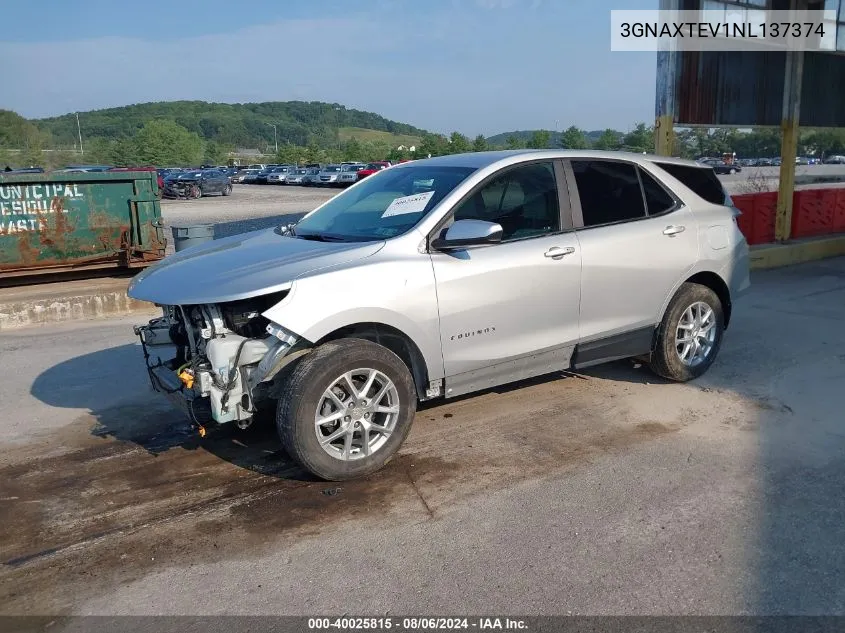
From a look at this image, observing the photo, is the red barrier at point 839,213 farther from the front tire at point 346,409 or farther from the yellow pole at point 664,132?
the front tire at point 346,409

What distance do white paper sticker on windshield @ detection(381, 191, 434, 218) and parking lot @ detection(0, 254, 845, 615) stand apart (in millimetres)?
1521

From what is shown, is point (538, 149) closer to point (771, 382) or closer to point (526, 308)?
point (526, 308)

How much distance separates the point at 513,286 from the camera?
4668 mm

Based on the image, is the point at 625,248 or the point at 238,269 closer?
the point at 238,269

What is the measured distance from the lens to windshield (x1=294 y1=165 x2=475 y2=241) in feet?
15.3

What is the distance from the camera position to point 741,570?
330 cm

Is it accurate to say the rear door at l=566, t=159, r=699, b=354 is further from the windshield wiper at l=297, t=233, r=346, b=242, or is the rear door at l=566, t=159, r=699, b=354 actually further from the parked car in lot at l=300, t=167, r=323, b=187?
the parked car in lot at l=300, t=167, r=323, b=187

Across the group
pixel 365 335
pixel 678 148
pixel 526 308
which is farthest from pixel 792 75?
pixel 365 335

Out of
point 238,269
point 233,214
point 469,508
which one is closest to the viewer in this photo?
point 469,508

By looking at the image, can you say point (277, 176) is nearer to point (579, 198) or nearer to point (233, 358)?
point (579, 198)

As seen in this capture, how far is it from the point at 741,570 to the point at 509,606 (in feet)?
3.62

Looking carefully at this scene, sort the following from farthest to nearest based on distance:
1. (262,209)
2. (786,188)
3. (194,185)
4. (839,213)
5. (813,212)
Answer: (194,185) → (262,209) → (839,213) → (813,212) → (786,188)

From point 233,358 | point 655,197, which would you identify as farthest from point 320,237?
point 655,197

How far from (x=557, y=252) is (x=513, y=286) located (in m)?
0.47
